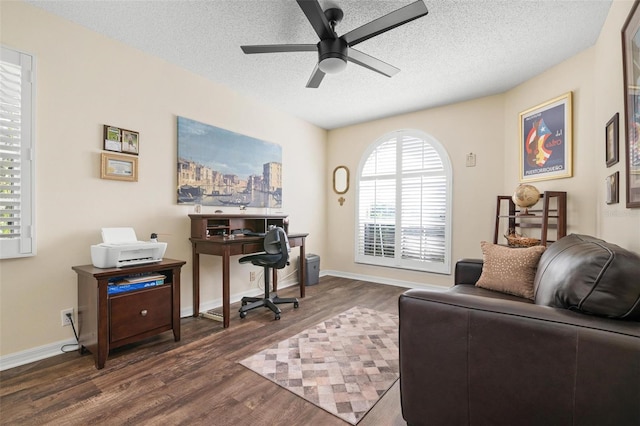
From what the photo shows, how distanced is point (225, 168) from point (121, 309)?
1850 millimetres

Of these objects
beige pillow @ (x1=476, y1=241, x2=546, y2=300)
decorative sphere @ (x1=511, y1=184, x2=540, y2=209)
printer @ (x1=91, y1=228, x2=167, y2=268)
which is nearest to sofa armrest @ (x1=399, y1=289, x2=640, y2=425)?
beige pillow @ (x1=476, y1=241, x2=546, y2=300)

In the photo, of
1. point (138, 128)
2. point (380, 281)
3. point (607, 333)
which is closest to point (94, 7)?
point (138, 128)

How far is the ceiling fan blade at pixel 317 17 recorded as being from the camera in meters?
1.68

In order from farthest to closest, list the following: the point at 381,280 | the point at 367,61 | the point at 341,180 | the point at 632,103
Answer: the point at 341,180, the point at 381,280, the point at 367,61, the point at 632,103

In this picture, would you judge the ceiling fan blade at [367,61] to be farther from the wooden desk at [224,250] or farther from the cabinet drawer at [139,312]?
the cabinet drawer at [139,312]

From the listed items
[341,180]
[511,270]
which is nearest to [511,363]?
[511,270]

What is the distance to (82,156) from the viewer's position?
2367 mm

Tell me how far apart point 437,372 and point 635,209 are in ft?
4.82

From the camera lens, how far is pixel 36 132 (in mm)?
2137

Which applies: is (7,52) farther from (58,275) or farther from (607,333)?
(607,333)

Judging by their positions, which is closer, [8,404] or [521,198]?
[8,404]

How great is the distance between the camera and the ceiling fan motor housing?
2047 millimetres

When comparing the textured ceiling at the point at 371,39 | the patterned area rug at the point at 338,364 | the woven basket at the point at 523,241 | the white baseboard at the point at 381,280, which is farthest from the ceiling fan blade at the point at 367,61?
the white baseboard at the point at 381,280

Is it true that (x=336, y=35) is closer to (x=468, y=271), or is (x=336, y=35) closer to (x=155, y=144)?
(x=155, y=144)
